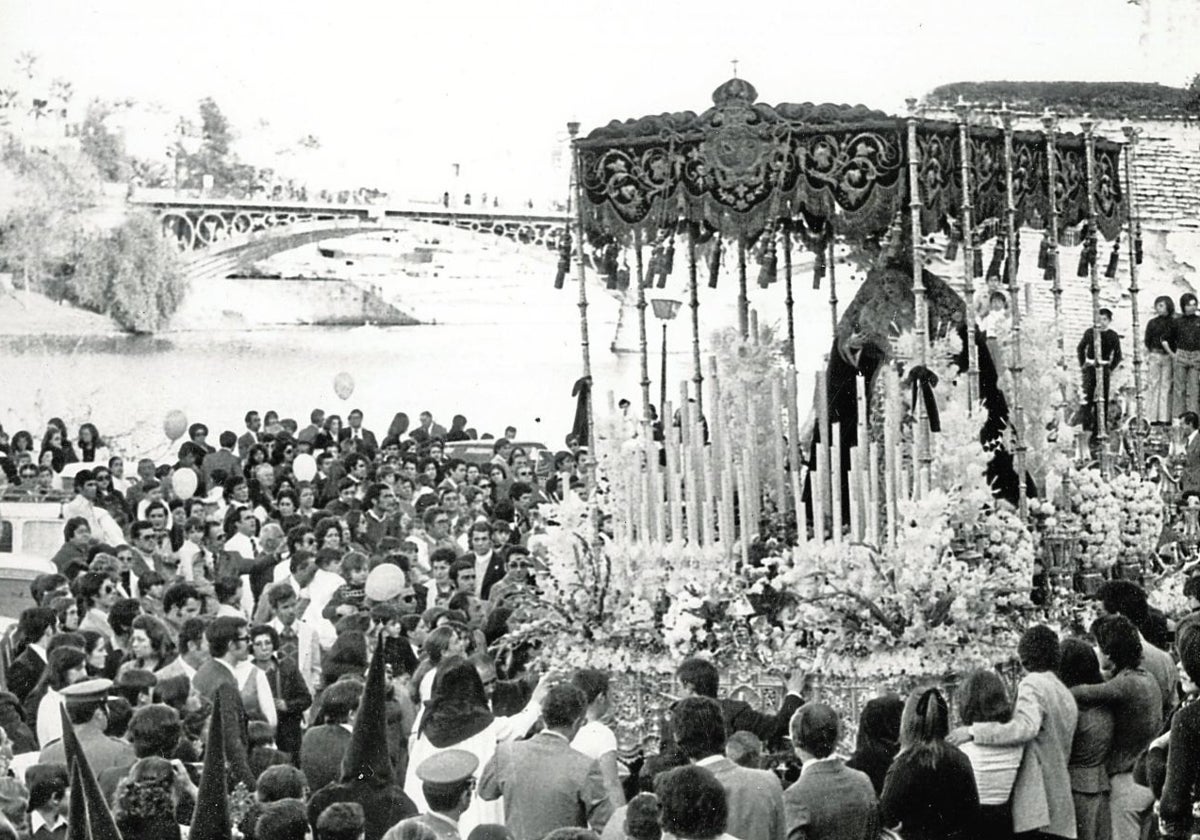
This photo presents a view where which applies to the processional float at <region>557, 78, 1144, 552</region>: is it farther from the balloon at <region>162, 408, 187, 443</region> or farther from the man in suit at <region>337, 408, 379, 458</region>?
the balloon at <region>162, 408, 187, 443</region>

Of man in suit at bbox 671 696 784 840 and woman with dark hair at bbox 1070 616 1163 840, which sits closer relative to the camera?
man in suit at bbox 671 696 784 840

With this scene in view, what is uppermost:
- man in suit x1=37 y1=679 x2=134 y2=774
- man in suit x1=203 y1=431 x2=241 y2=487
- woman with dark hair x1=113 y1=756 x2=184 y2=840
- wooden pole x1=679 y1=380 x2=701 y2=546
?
wooden pole x1=679 y1=380 x2=701 y2=546

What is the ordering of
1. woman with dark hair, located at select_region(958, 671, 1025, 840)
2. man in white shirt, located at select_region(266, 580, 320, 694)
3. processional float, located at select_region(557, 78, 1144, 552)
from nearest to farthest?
woman with dark hair, located at select_region(958, 671, 1025, 840)
processional float, located at select_region(557, 78, 1144, 552)
man in white shirt, located at select_region(266, 580, 320, 694)

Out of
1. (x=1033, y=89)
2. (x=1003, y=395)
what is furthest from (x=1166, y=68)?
(x=1003, y=395)

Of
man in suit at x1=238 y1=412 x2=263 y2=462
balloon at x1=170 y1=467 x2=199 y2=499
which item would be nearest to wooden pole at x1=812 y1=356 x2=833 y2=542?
balloon at x1=170 y1=467 x2=199 y2=499

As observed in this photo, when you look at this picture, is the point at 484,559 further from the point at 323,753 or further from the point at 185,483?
the point at 323,753

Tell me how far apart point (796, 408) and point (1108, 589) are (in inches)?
98.7

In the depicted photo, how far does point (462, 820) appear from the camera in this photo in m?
7.30

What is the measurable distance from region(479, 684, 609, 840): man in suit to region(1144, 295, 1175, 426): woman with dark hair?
36.8 feet

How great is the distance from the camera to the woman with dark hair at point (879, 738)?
7191mm

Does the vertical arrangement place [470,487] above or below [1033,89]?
below

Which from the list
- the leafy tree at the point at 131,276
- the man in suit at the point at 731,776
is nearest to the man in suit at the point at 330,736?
the man in suit at the point at 731,776

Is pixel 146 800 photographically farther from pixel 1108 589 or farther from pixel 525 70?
pixel 525 70

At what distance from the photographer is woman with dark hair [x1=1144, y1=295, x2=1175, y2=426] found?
1725 centimetres
